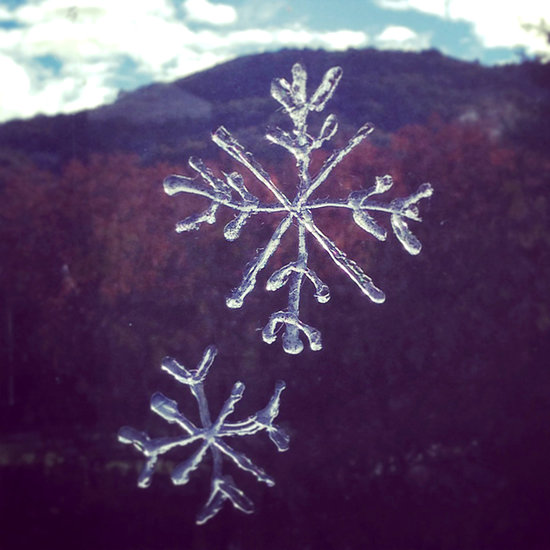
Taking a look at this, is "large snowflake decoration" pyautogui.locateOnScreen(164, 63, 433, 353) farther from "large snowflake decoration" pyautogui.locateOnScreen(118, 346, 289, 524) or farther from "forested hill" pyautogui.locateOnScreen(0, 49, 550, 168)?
"large snowflake decoration" pyautogui.locateOnScreen(118, 346, 289, 524)

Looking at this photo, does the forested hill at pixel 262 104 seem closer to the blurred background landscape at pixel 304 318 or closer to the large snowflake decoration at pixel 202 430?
the blurred background landscape at pixel 304 318

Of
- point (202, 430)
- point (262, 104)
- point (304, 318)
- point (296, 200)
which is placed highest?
point (262, 104)

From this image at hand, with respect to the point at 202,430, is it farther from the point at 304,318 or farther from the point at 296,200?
the point at 296,200

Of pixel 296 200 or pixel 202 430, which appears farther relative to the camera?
pixel 202 430

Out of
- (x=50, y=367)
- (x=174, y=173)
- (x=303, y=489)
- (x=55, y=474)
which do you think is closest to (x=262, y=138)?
(x=174, y=173)

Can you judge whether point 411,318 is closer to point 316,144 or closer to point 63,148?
point 316,144

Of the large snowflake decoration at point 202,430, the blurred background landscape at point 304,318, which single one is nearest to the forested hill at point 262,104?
the blurred background landscape at point 304,318

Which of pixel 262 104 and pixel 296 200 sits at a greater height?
pixel 262 104

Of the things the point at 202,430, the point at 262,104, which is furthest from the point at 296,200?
the point at 202,430
